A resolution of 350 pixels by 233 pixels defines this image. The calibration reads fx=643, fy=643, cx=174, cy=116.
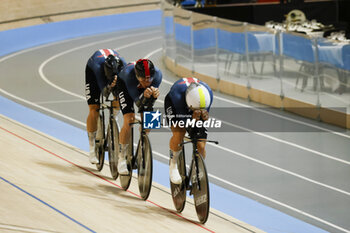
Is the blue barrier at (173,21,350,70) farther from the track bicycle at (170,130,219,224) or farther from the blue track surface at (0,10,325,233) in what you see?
the track bicycle at (170,130,219,224)

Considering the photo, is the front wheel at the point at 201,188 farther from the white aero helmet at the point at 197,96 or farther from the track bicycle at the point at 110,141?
the track bicycle at the point at 110,141

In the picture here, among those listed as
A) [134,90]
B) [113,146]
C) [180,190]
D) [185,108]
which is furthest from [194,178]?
[113,146]

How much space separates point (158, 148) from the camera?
27.0 feet

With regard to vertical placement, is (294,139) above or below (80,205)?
below

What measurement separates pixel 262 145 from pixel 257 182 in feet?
4.77

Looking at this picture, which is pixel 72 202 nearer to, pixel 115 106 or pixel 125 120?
pixel 125 120

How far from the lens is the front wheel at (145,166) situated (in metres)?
5.35

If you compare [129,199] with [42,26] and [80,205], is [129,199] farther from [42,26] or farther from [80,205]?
[42,26]

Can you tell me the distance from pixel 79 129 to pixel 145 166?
3.89 meters

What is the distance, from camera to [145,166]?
18.0 feet

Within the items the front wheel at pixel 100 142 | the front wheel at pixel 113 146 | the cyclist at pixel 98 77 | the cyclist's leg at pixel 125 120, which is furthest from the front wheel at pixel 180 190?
the front wheel at pixel 100 142

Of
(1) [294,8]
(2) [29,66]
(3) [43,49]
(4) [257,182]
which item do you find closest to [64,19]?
(3) [43,49]

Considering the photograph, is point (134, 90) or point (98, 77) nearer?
point (134, 90)

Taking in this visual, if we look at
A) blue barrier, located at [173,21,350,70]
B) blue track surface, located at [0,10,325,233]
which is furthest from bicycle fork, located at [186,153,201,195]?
blue barrier, located at [173,21,350,70]
